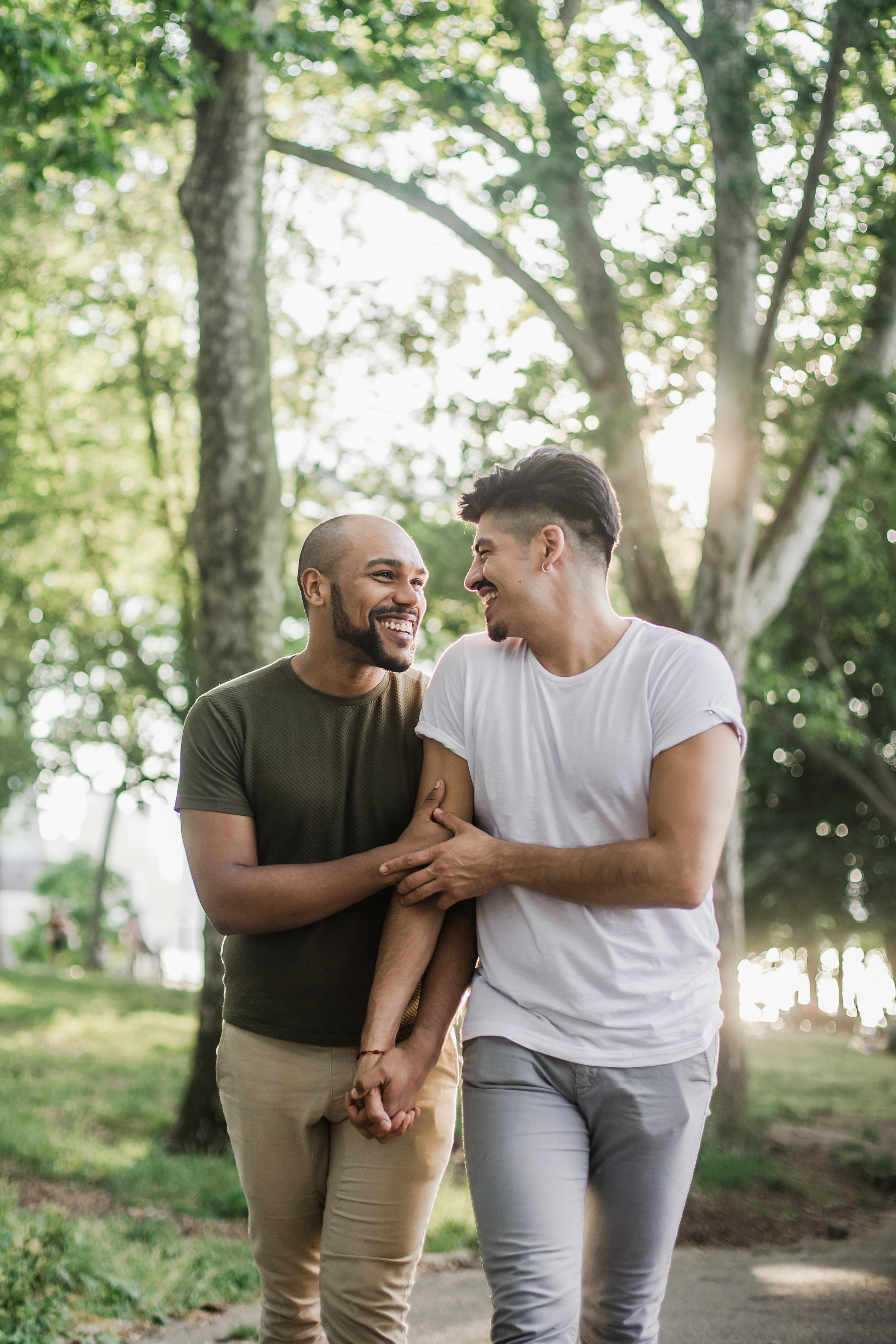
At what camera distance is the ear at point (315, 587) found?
11.3 feet

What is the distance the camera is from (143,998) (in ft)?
65.7

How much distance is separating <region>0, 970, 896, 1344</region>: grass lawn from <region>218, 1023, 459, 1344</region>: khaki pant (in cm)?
171

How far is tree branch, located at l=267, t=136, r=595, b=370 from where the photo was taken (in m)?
10.9

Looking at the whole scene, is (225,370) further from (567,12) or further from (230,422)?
(567,12)

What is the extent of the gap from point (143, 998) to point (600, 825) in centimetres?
1852

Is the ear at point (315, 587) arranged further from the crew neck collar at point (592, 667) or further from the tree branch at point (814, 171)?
the tree branch at point (814, 171)

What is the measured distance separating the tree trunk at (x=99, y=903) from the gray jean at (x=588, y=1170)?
26.9 m

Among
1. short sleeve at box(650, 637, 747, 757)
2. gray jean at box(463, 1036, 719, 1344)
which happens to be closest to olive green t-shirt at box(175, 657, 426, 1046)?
gray jean at box(463, 1036, 719, 1344)

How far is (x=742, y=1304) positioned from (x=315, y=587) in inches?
175

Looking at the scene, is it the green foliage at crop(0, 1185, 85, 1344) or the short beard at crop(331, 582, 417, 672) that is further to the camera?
the green foliage at crop(0, 1185, 85, 1344)

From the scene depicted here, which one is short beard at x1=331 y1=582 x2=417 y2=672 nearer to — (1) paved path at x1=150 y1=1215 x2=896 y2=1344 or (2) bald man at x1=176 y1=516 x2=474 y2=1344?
(2) bald man at x1=176 y1=516 x2=474 y2=1344

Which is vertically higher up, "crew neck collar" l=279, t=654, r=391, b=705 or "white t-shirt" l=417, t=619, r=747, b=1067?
"crew neck collar" l=279, t=654, r=391, b=705

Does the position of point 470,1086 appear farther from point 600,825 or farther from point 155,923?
point 155,923

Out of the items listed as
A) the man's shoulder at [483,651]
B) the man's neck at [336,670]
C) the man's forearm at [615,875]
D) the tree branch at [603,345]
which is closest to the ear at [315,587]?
the man's neck at [336,670]
